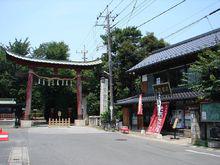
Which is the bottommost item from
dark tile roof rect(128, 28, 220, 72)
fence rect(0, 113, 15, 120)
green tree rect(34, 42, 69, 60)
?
fence rect(0, 113, 15, 120)

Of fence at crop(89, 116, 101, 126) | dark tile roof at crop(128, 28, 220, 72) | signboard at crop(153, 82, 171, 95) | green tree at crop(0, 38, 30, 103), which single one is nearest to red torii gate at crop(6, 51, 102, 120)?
fence at crop(89, 116, 101, 126)

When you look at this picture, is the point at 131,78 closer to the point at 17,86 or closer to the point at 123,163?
the point at 17,86

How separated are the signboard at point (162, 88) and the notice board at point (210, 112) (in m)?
7.18

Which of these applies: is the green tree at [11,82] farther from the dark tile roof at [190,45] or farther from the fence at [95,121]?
the dark tile roof at [190,45]

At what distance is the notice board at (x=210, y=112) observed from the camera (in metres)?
19.5

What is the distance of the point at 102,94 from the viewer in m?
40.8

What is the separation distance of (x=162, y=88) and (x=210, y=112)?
9.02m

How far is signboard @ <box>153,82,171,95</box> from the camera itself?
2792 cm

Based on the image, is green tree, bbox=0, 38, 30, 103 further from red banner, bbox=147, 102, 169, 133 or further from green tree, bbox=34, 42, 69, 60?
red banner, bbox=147, 102, 169, 133

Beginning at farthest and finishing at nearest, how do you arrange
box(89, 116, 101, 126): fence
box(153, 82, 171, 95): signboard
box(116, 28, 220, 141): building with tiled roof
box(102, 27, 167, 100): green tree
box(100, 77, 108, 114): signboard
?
box(102, 27, 167, 100): green tree
box(89, 116, 101, 126): fence
box(100, 77, 108, 114): signboard
box(153, 82, 171, 95): signboard
box(116, 28, 220, 141): building with tiled roof

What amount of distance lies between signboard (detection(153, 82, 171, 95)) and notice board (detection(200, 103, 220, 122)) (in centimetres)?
718

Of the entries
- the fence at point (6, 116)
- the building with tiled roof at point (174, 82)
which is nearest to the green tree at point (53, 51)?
the fence at point (6, 116)

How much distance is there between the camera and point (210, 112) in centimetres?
2005

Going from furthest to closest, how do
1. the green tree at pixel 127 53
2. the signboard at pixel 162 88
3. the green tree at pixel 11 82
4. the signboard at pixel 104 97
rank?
the green tree at pixel 11 82 → the green tree at pixel 127 53 → the signboard at pixel 104 97 → the signboard at pixel 162 88
